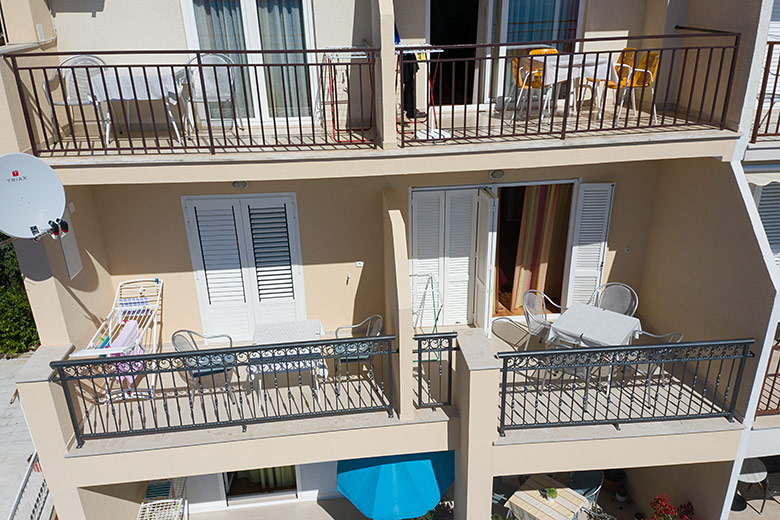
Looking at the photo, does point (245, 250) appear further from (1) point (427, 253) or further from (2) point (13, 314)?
(2) point (13, 314)

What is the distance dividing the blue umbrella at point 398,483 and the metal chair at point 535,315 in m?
2.41

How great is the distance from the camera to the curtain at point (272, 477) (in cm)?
1141

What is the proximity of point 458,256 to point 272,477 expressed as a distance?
5.69 metres

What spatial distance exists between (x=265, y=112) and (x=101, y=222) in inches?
128

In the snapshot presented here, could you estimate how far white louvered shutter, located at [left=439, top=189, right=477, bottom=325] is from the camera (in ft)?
33.2

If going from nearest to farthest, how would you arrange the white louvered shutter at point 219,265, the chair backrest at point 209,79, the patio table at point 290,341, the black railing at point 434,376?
the black railing at point 434,376
the patio table at point 290,341
the chair backrest at point 209,79
the white louvered shutter at point 219,265

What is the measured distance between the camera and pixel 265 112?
31.4 feet

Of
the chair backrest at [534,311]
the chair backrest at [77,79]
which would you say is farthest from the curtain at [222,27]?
the chair backrest at [534,311]

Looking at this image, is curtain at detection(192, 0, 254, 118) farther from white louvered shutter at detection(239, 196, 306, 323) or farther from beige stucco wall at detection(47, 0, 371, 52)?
white louvered shutter at detection(239, 196, 306, 323)

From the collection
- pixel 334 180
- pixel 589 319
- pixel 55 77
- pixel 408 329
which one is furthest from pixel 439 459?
pixel 55 77

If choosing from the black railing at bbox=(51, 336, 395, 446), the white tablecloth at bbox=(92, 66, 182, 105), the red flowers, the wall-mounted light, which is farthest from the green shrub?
the red flowers

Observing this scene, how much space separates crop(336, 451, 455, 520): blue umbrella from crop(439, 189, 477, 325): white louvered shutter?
2864 millimetres

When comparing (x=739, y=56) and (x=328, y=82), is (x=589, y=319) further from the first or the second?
(x=328, y=82)

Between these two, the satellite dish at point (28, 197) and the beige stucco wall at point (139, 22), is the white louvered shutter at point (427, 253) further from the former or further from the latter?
the satellite dish at point (28, 197)
